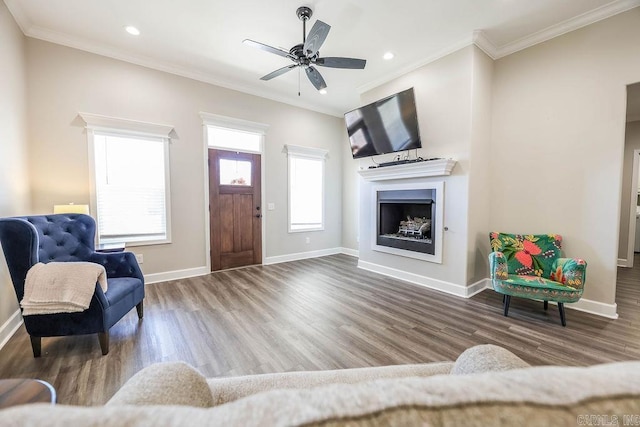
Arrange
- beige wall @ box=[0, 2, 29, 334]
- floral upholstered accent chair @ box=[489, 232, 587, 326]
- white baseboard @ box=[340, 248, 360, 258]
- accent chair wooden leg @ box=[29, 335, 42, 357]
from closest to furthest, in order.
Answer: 1. accent chair wooden leg @ box=[29, 335, 42, 357]
2. beige wall @ box=[0, 2, 29, 334]
3. floral upholstered accent chair @ box=[489, 232, 587, 326]
4. white baseboard @ box=[340, 248, 360, 258]

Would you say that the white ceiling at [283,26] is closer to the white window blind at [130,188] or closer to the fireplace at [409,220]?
the white window blind at [130,188]

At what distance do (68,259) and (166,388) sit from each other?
251 centimetres

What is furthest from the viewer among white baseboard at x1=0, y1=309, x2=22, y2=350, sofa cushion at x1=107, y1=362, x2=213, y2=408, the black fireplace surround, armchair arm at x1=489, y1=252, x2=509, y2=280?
the black fireplace surround

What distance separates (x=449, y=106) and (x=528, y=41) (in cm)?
112

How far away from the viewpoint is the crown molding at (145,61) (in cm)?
293

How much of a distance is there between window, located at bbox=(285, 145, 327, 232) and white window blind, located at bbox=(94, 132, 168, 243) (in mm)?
2174

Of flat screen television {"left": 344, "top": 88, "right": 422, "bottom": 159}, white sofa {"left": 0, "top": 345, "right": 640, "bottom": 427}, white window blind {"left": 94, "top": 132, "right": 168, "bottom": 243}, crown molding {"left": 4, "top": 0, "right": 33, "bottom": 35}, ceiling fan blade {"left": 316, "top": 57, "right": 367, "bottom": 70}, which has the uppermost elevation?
crown molding {"left": 4, "top": 0, "right": 33, "bottom": 35}

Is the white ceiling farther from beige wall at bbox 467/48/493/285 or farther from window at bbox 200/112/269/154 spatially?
window at bbox 200/112/269/154

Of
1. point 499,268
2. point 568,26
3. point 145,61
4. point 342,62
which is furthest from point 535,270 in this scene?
point 145,61

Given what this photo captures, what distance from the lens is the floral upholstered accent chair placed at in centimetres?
236

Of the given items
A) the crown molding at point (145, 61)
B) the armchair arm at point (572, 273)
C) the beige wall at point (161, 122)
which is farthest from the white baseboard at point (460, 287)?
the crown molding at point (145, 61)

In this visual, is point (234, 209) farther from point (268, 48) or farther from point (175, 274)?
point (268, 48)

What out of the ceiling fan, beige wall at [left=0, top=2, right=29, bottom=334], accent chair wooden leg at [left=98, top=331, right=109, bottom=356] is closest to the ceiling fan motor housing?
the ceiling fan

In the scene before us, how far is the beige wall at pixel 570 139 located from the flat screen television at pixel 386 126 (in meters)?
1.11
